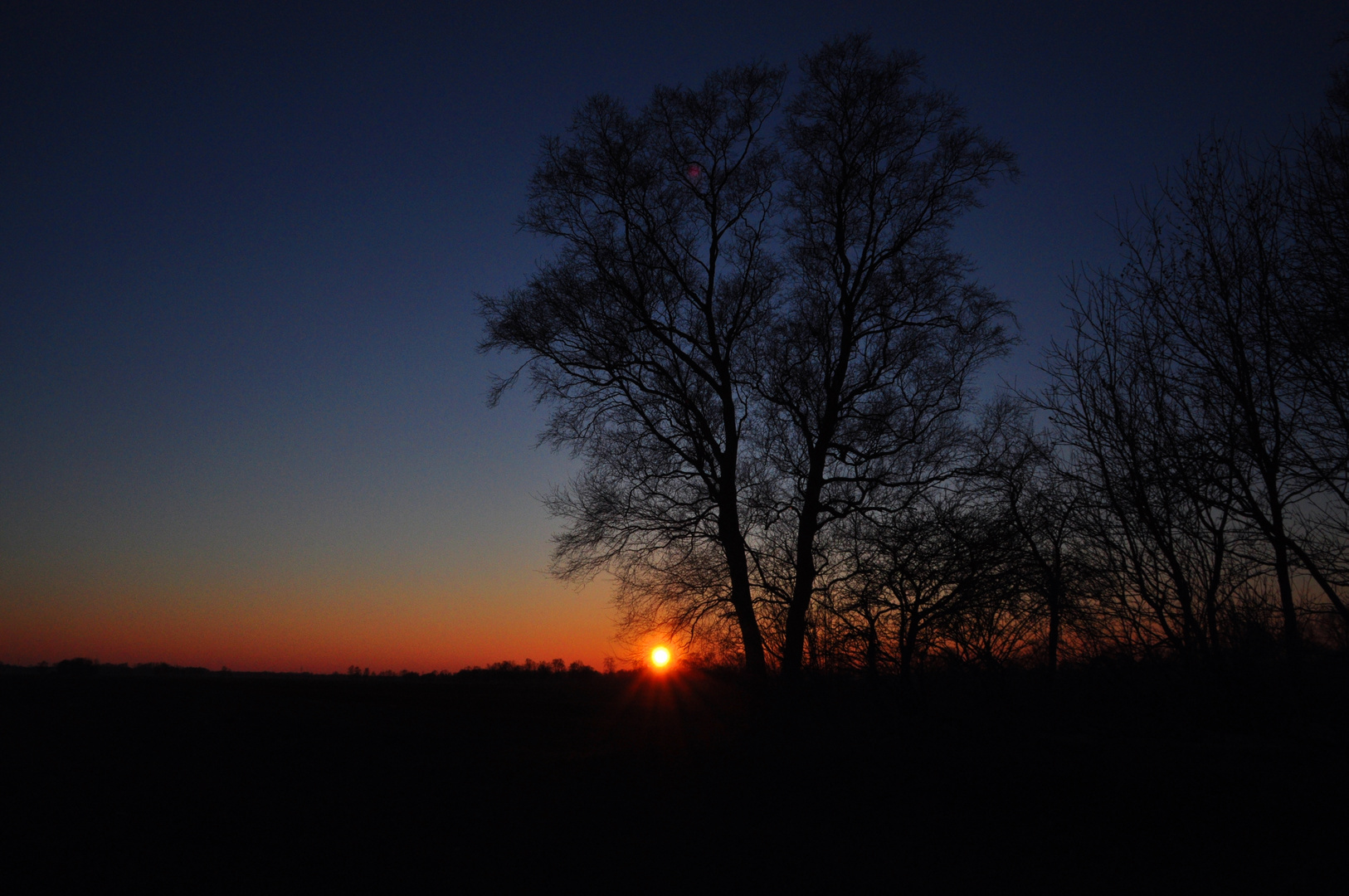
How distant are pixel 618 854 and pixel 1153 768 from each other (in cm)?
400

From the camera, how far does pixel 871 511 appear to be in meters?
11.9

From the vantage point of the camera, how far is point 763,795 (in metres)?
6.46

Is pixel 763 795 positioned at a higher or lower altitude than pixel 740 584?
lower

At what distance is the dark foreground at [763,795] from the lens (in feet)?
16.1

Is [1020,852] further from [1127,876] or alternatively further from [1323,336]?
[1323,336]

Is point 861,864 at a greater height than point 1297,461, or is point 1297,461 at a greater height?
point 1297,461

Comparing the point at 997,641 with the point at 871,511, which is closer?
the point at 997,641

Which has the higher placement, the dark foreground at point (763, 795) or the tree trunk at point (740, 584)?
the tree trunk at point (740, 584)

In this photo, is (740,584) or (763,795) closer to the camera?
(763,795)

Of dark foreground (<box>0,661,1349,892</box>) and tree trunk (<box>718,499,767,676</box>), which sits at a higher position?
tree trunk (<box>718,499,767,676</box>)

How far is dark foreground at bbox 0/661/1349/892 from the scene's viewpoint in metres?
4.91

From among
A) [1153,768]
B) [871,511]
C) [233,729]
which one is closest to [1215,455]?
[1153,768]

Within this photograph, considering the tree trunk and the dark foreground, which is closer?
the dark foreground

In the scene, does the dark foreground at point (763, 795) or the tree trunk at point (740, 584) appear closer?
the dark foreground at point (763, 795)
